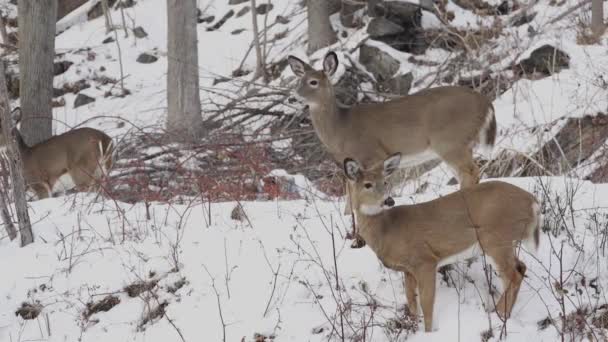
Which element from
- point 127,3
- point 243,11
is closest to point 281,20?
point 243,11

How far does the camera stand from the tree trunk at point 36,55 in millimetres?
11219

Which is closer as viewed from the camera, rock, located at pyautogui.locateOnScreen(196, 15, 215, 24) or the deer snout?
the deer snout

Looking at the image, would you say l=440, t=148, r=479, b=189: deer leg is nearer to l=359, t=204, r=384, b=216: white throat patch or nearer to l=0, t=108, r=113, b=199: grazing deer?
l=359, t=204, r=384, b=216: white throat patch

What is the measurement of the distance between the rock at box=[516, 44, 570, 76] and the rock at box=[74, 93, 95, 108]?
31.8 ft

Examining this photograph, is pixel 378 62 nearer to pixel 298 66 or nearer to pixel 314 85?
pixel 298 66

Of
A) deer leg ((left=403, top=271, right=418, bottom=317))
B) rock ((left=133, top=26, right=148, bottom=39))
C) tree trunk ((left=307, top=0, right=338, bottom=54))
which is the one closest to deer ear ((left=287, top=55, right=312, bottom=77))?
deer leg ((left=403, top=271, right=418, bottom=317))

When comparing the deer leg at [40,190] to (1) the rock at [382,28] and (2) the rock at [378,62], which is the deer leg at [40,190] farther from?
(1) the rock at [382,28]

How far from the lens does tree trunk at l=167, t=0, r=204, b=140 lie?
43.9ft

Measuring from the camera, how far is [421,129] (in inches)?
284

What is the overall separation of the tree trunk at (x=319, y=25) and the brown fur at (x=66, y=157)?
6.44m

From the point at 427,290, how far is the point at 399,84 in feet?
32.0

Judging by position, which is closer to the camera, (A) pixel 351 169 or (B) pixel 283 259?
(A) pixel 351 169

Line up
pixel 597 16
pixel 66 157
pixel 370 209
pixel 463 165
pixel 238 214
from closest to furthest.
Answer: pixel 370 209, pixel 238 214, pixel 463 165, pixel 66 157, pixel 597 16

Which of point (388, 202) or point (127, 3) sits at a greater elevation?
point (127, 3)
